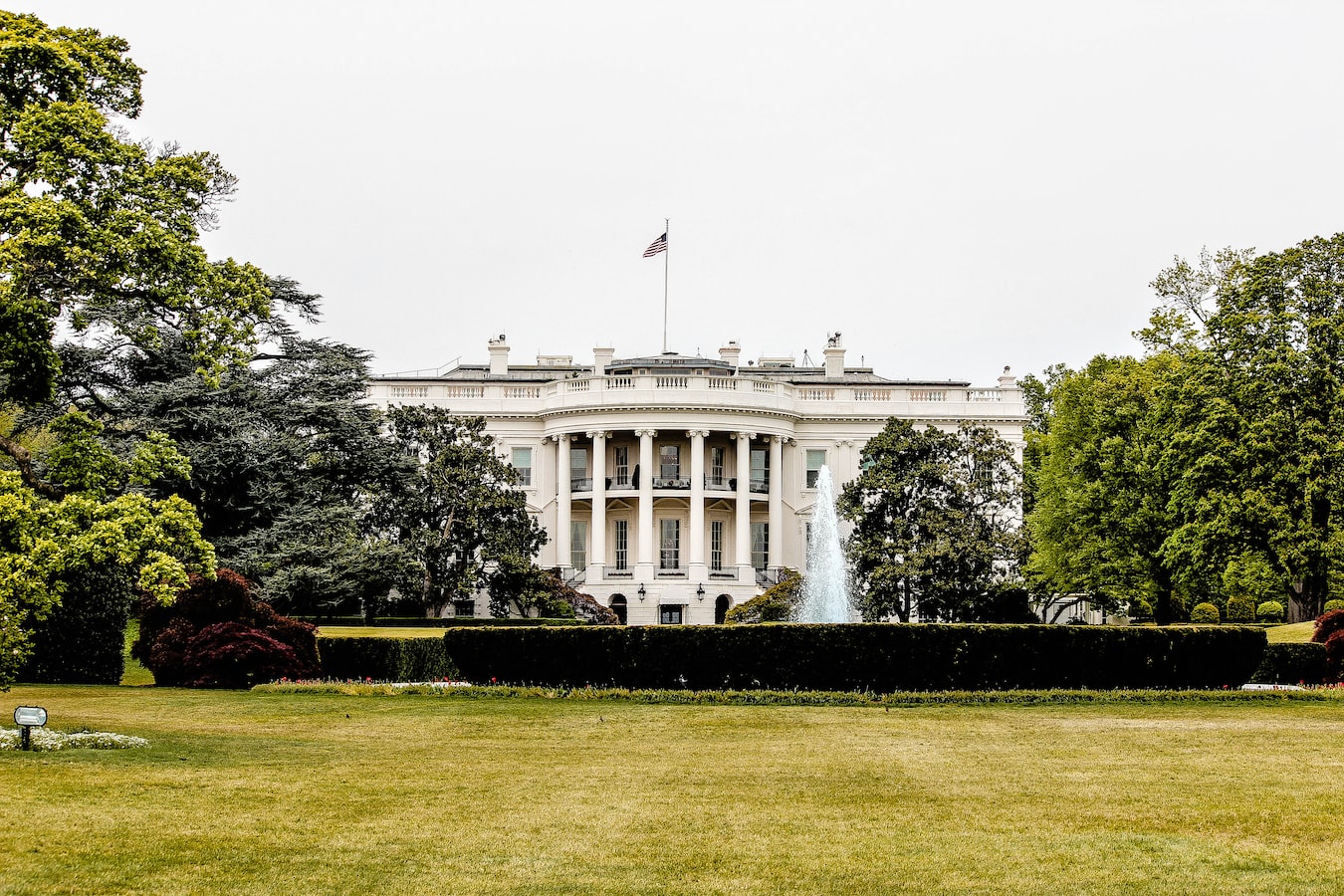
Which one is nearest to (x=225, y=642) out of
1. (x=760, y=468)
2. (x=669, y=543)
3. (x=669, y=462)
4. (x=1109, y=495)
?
(x=1109, y=495)

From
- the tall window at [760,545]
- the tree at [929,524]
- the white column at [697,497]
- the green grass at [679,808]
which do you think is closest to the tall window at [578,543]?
the white column at [697,497]

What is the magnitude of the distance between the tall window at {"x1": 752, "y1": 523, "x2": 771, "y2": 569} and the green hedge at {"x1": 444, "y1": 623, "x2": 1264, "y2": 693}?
35.3 metres

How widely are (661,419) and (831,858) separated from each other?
49.2 m

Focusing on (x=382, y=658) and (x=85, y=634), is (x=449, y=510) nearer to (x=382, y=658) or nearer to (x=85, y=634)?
(x=382, y=658)

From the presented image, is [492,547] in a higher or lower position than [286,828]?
higher

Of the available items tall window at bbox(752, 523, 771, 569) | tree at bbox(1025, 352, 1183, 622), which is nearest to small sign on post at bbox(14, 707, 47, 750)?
tree at bbox(1025, 352, 1183, 622)

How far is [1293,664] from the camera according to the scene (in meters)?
29.7

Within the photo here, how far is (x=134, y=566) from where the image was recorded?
30.2 metres

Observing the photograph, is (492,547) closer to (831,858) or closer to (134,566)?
(134,566)

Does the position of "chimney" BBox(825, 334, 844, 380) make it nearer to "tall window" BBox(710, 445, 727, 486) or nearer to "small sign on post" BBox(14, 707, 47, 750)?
"tall window" BBox(710, 445, 727, 486)

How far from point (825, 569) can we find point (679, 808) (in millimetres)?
40686

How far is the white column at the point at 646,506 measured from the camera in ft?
195

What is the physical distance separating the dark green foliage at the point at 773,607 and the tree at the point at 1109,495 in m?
8.07

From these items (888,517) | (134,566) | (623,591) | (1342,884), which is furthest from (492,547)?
(1342,884)
